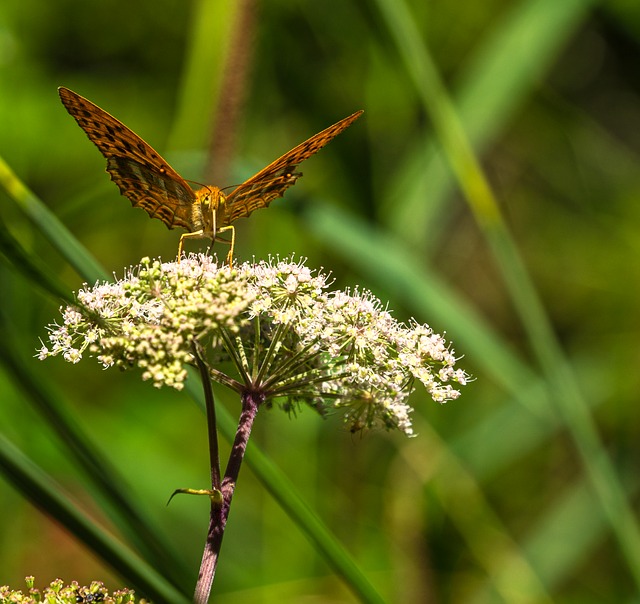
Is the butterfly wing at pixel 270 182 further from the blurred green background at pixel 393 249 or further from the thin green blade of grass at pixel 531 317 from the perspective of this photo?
the thin green blade of grass at pixel 531 317

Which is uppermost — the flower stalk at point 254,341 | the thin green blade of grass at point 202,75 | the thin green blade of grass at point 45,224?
the thin green blade of grass at point 202,75

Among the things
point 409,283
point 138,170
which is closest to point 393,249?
point 409,283

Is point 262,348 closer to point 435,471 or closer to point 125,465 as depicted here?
point 435,471

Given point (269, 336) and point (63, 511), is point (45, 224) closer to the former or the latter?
point (269, 336)

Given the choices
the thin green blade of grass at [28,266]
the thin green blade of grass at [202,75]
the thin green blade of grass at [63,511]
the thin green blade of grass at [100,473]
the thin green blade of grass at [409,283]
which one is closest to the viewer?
the thin green blade of grass at [63,511]

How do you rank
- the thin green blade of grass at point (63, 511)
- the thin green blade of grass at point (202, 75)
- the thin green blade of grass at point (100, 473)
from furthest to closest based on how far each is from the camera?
the thin green blade of grass at point (202, 75) → the thin green blade of grass at point (100, 473) → the thin green blade of grass at point (63, 511)

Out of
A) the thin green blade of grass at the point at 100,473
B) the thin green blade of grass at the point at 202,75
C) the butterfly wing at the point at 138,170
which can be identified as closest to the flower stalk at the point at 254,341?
the thin green blade of grass at the point at 100,473

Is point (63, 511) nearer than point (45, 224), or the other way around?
point (63, 511)
